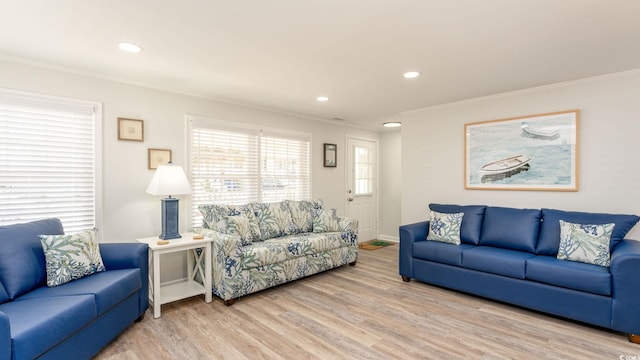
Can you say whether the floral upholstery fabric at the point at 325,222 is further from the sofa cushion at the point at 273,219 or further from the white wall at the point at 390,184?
the white wall at the point at 390,184

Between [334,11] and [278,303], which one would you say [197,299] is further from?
[334,11]

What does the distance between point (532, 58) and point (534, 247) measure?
6.19ft

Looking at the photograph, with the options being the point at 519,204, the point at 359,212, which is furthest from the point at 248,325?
the point at 359,212

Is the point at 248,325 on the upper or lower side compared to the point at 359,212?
lower

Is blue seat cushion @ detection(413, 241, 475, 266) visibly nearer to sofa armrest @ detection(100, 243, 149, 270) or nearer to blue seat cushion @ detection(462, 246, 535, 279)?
blue seat cushion @ detection(462, 246, 535, 279)

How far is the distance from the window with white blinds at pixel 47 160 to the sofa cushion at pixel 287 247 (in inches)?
63.7

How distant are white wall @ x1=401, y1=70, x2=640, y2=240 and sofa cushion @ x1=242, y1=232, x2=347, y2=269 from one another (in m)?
1.47

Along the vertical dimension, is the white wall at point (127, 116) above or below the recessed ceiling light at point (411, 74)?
below

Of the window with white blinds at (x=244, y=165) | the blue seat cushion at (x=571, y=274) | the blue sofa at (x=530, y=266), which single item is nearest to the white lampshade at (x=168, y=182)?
the window with white blinds at (x=244, y=165)

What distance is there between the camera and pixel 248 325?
Answer: 276cm

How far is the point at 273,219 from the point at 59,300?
7.96ft

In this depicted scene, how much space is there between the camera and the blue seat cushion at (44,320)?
167 cm

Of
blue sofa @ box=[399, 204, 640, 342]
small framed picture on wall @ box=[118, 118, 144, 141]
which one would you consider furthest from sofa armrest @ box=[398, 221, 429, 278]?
small framed picture on wall @ box=[118, 118, 144, 141]

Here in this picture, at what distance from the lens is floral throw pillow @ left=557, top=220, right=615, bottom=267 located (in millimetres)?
2804
